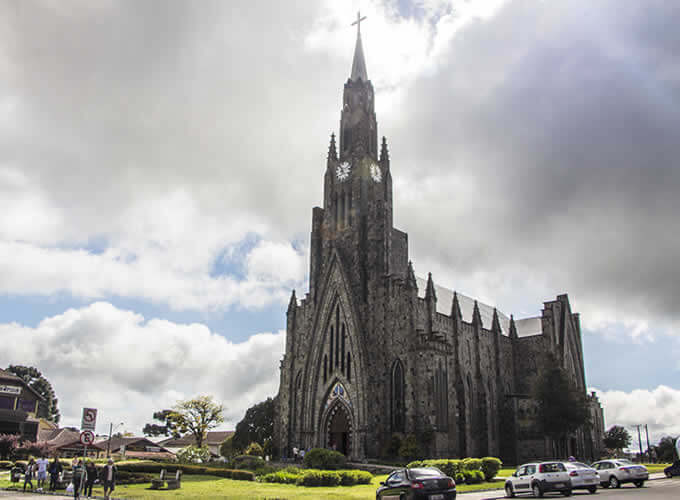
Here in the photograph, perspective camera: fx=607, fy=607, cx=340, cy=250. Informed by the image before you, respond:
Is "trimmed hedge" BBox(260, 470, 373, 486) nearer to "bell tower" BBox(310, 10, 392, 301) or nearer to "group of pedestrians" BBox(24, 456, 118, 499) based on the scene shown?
"group of pedestrians" BBox(24, 456, 118, 499)

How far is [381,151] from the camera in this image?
70000 millimetres

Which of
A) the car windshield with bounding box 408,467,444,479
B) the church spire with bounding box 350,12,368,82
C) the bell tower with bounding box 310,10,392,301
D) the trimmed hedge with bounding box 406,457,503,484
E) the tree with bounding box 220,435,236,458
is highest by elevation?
the church spire with bounding box 350,12,368,82

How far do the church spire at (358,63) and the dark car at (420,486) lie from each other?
60323 mm

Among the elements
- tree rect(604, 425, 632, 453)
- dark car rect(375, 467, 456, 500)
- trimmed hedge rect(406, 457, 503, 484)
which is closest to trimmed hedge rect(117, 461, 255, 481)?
trimmed hedge rect(406, 457, 503, 484)

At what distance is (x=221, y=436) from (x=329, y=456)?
268 feet

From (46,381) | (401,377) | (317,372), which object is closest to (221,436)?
(46,381)

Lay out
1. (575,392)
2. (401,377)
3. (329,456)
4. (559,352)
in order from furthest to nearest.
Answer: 1. (559,352)
2. (575,392)
3. (401,377)
4. (329,456)

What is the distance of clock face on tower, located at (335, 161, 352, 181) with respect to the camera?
224 feet

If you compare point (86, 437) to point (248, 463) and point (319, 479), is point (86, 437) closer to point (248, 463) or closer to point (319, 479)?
point (319, 479)

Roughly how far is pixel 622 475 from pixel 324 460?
2180 cm

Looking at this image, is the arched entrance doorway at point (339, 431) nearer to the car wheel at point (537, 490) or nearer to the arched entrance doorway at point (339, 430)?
the arched entrance doorway at point (339, 430)

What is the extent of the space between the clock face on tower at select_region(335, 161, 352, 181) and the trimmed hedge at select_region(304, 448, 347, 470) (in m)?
32.0

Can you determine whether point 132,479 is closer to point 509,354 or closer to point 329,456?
point 329,456

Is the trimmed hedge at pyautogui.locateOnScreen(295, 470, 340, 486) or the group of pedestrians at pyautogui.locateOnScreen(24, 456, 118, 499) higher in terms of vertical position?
the group of pedestrians at pyautogui.locateOnScreen(24, 456, 118, 499)
